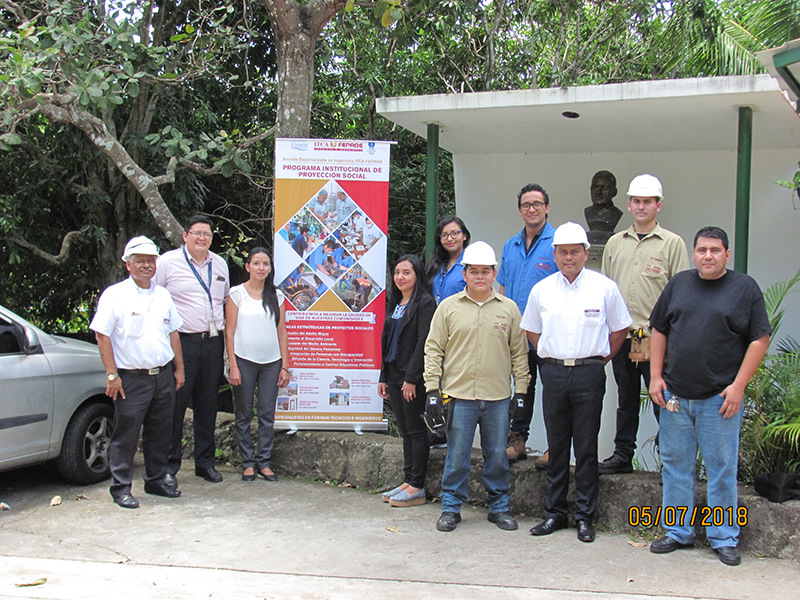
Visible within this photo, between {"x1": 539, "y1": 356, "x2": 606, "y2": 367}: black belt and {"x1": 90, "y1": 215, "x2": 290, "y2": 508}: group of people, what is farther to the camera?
{"x1": 90, "y1": 215, "x2": 290, "y2": 508}: group of people

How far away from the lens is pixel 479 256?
15.0 ft

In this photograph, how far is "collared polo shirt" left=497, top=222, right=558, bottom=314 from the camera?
492 cm

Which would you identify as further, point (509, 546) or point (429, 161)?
point (429, 161)

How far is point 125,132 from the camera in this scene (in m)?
8.71

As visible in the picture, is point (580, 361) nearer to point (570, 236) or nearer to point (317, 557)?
point (570, 236)

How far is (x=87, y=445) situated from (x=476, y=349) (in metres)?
3.32

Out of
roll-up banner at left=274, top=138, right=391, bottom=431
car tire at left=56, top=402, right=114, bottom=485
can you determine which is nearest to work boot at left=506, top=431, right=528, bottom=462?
roll-up banner at left=274, top=138, right=391, bottom=431

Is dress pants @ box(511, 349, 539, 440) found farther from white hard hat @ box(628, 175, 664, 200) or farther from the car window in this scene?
the car window

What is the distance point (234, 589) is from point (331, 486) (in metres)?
2.01

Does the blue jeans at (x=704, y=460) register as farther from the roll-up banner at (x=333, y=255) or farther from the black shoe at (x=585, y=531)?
the roll-up banner at (x=333, y=255)

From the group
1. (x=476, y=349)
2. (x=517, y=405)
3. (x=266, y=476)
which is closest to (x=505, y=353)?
(x=476, y=349)

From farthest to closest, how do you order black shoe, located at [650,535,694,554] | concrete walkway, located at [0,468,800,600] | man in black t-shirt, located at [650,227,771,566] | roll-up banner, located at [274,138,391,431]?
roll-up banner, located at [274,138,391,431]
black shoe, located at [650,535,694,554]
man in black t-shirt, located at [650,227,771,566]
concrete walkway, located at [0,468,800,600]

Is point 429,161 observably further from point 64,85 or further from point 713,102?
point 64,85

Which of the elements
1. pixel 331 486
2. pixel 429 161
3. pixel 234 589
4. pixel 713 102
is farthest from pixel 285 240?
pixel 713 102
